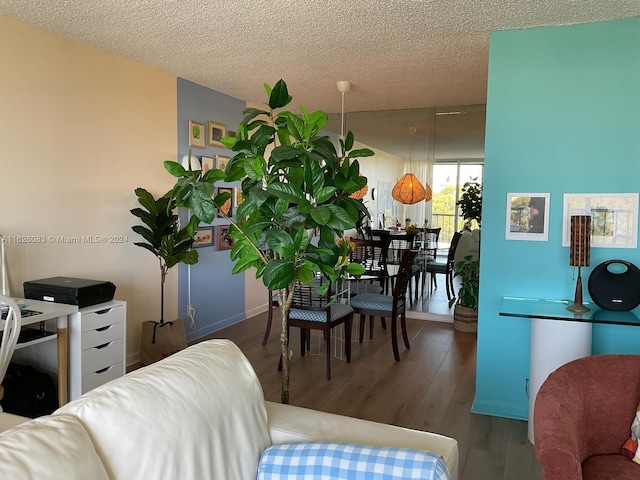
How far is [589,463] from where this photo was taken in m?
1.85

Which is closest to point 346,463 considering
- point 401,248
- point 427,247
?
point 401,248

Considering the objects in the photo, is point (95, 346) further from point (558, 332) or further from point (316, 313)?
point (558, 332)

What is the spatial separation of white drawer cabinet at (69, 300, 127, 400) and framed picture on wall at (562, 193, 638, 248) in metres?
2.98

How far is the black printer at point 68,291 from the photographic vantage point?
3.02 m

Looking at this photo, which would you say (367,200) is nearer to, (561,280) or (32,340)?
(561,280)

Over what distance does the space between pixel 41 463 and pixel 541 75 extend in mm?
3208

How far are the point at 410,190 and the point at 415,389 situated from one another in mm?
2769

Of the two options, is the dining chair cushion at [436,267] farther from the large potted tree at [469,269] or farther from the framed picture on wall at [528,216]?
the framed picture on wall at [528,216]

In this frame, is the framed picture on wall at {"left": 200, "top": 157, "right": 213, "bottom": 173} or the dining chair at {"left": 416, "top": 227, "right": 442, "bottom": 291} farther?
the dining chair at {"left": 416, "top": 227, "right": 442, "bottom": 291}

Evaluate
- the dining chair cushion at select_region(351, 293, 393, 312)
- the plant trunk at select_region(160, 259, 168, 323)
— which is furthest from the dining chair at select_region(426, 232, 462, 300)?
the plant trunk at select_region(160, 259, 168, 323)

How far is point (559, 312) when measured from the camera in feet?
9.16

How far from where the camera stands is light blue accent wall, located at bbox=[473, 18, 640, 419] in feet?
9.66

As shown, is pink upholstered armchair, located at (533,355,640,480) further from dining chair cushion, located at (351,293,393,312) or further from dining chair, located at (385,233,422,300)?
dining chair, located at (385,233,422,300)

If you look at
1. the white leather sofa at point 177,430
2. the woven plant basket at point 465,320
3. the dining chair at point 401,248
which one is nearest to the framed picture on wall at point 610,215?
the white leather sofa at point 177,430
